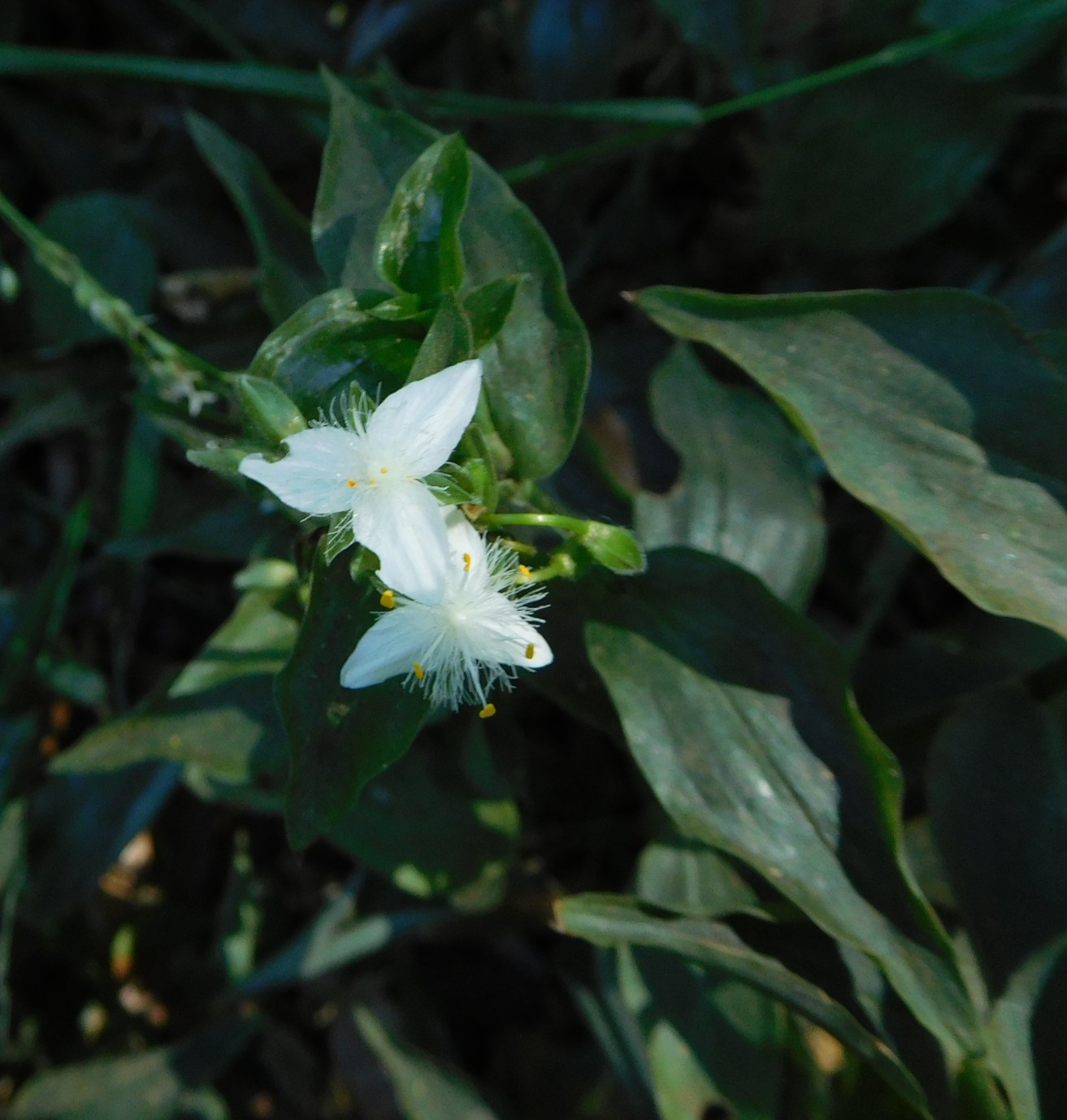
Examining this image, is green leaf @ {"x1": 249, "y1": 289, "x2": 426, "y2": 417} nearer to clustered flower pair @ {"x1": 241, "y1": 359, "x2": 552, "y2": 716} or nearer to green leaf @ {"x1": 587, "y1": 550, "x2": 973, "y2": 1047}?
clustered flower pair @ {"x1": 241, "y1": 359, "x2": 552, "y2": 716}

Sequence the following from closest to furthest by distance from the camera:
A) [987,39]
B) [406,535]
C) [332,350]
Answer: [406,535] → [332,350] → [987,39]

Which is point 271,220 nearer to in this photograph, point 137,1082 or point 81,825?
point 81,825

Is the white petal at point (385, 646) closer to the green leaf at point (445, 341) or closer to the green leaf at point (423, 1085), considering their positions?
the green leaf at point (445, 341)

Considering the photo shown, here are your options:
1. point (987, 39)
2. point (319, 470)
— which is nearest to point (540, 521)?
point (319, 470)

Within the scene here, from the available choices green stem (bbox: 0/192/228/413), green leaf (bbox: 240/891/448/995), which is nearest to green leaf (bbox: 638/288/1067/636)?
green stem (bbox: 0/192/228/413)

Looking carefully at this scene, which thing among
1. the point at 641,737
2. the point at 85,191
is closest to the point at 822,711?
the point at 641,737

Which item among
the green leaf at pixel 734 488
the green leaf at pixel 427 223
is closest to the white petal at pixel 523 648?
the green leaf at pixel 427 223
